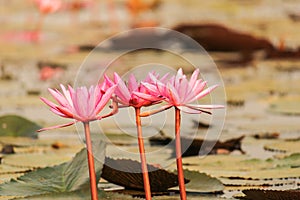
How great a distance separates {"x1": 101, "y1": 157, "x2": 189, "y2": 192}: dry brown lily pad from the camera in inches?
69.2

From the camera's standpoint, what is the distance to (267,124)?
9.37 feet

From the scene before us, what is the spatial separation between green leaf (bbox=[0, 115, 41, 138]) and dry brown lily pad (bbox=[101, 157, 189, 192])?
2.56ft

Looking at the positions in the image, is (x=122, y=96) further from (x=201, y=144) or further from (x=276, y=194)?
(x=201, y=144)

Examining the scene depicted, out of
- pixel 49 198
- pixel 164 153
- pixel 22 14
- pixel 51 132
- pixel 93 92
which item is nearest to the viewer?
pixel 93 92

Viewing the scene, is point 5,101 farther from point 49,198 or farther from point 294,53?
point 294,53

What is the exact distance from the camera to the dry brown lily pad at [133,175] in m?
1.76

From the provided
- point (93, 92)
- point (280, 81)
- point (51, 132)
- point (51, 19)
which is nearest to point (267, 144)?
point (51, 132)

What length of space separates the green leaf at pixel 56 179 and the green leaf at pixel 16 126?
798 millimetres

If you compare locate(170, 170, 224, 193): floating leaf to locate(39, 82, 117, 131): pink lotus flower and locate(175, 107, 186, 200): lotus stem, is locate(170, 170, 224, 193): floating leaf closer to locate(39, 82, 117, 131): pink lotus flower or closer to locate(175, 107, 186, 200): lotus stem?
locate(175, 107, 186, 200): lotus stem

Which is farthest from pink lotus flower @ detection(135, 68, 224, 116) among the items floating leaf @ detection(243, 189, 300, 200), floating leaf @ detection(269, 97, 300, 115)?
floating leaf @ detection(269, 97, 300, 115)

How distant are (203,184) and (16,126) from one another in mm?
905

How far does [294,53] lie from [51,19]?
117 inches

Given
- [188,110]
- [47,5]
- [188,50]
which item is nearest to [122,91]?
[188,110]

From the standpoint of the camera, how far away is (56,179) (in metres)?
1.75
